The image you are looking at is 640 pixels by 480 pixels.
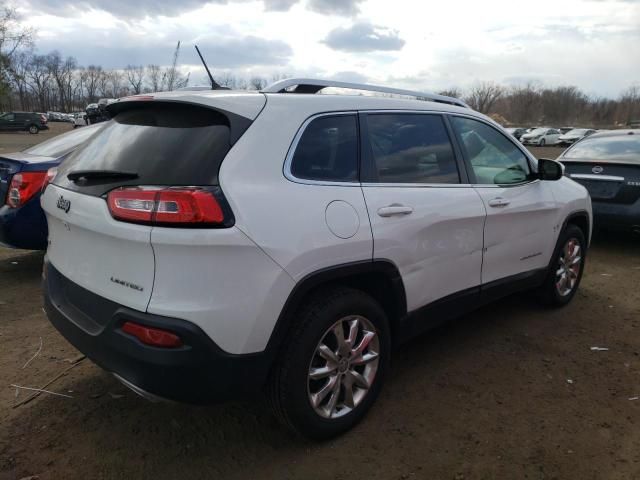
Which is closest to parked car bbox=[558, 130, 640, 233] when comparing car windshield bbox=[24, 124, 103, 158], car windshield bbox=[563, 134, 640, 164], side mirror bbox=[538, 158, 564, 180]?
car windshield bbox=[563, 134, 640, 164]

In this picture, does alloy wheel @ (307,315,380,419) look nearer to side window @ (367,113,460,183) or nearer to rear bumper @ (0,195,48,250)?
side window @ (367,113,460,183)

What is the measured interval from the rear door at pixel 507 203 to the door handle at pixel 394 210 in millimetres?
861

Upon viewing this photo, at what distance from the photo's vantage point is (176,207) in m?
2.10

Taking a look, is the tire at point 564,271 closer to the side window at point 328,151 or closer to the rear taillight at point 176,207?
the side window at point 328,151

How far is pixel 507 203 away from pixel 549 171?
703 mm

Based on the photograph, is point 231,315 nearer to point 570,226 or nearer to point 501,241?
point 501,241

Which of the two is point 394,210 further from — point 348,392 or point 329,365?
point 348,392

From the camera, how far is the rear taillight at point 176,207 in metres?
2.09

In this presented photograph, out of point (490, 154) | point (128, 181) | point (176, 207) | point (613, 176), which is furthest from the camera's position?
point (613, 176)

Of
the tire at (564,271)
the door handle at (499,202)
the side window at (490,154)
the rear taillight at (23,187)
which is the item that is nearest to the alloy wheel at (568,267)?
the tire at (564,271)

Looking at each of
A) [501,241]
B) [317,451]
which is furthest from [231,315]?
[501,241]

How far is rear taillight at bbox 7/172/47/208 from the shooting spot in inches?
183

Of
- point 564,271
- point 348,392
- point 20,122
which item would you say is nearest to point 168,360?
point 348,392

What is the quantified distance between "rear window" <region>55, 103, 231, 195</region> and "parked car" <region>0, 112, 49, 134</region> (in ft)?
143
